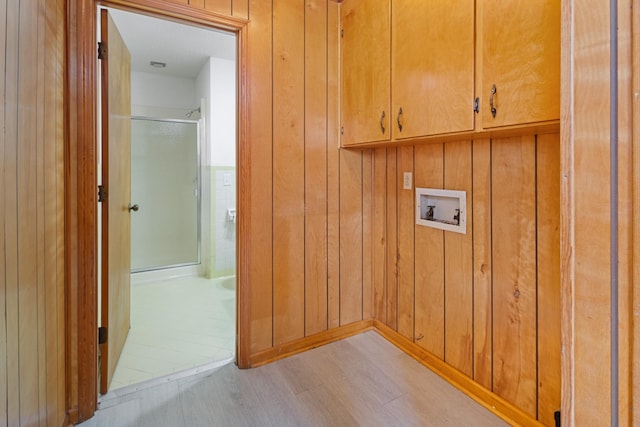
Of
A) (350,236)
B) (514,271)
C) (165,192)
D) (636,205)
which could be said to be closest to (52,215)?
(350,236)

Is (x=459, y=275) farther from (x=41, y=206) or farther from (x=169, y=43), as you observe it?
(x=169, y=43)

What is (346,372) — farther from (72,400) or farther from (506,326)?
(72,400)

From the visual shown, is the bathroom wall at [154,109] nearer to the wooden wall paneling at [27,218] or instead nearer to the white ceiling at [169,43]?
the white ceiling at [169,43]

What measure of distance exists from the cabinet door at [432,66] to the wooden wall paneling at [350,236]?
0.55 m

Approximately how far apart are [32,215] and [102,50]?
3.30 ft

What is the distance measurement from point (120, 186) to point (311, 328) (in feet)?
4.86

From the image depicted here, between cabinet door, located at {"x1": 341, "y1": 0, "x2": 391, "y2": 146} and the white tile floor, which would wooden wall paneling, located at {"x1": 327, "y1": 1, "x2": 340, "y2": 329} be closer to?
cabinet door, located at {"x1": 341, "y1": 0, "x2": 391, "y2": 146}

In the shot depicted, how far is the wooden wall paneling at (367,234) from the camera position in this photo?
2.45 m

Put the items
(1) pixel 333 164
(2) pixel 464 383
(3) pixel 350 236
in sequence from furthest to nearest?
(3) pixel 350 236
(1) pixel 333 164
(2) pixel 464 383

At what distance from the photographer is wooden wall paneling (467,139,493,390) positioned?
1706 mm

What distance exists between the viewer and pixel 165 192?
4086 millimetres

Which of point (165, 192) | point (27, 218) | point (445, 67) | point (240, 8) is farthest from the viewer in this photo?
point (165, 192)

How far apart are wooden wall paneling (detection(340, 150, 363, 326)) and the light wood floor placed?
409 millimetres

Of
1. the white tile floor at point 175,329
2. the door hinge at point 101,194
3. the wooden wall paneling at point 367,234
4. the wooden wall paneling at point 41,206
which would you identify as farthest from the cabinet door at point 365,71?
the white tile floor at point 175,329
